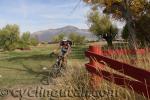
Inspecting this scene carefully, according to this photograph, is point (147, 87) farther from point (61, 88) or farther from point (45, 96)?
point (45, 96)

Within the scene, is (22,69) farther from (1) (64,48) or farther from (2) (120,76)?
(2) (120,76)

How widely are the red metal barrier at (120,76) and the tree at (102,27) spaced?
69.9m

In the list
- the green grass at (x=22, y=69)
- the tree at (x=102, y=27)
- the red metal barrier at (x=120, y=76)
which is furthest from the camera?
the tree at (x=102, y=27)

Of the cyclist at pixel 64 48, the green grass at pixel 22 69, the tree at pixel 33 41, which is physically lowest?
the tree at pixel 33 41

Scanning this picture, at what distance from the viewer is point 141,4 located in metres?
38.2

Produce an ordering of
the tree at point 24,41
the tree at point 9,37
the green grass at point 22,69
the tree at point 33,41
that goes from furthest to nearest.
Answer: the tree at point 33,41 < the tree at point 24,41 < the tree at point 9,37 < the green grass at point 22,69

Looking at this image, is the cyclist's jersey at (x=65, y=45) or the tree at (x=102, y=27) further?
the tree at (x=102, y=27)

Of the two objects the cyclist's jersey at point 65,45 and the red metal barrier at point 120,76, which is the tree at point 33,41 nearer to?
the cyclist's jersey at point 65,45

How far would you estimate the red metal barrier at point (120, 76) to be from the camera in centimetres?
571

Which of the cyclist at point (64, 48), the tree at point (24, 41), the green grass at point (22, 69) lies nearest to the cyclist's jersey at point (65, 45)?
the cyclist at point (64, 48)

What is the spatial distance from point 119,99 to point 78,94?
1.84 meters

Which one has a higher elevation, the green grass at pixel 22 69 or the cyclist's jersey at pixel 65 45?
the cyclist's jersey at pixel 65 45

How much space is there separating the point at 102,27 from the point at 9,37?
31.3 m

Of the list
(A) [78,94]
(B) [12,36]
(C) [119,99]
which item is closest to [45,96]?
(A) [78,94]
